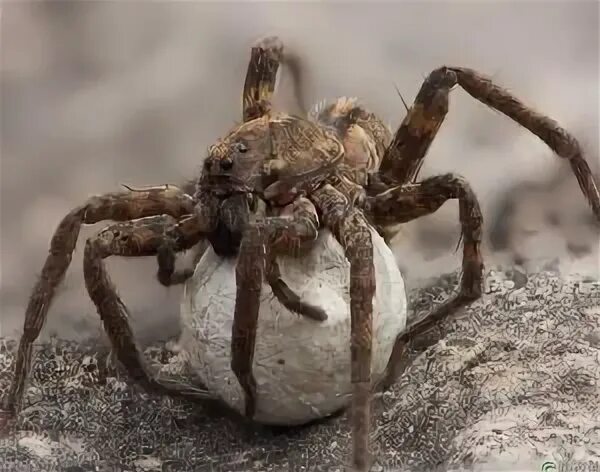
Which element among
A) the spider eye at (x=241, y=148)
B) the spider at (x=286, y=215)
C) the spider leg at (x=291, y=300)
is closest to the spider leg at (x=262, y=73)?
the spider at (x=286, y=215)

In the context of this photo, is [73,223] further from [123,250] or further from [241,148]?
[241,148]

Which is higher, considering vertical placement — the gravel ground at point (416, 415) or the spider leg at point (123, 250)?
the spider leg at point (123, 250)

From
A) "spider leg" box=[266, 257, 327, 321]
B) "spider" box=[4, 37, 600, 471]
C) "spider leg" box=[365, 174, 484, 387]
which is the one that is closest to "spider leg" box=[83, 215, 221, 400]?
"spider" box=[4, 37, 600, 471]

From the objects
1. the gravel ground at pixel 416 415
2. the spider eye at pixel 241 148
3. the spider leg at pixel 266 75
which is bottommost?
the gravel ground at pixel 416 415

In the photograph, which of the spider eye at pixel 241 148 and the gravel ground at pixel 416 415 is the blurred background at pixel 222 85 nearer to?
the gravel ground at pixel 416 415

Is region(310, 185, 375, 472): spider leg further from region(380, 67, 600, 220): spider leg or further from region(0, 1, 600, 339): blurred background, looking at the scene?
region(0, 1, 600, 339): blurred background

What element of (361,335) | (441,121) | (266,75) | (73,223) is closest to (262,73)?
(266,75)

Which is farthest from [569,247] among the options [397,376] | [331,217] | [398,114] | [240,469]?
[240,469]

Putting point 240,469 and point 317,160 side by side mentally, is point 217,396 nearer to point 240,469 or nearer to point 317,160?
point 240,469
